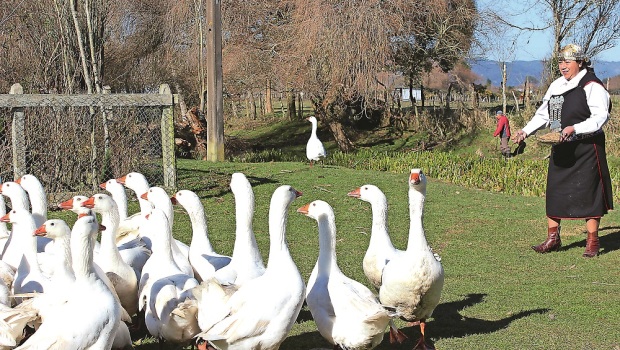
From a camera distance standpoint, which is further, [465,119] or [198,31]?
[465,119]

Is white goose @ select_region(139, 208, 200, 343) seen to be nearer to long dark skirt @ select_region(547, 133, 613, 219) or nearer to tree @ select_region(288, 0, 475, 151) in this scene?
long dark skirt @ select_region(547, 133, 613, 219)

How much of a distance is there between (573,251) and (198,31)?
18728mm

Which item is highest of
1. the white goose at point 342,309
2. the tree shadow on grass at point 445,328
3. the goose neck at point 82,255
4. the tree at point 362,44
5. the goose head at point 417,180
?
the tree at point 362,44

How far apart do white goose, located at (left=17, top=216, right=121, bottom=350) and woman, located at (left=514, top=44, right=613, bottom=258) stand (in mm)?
5203

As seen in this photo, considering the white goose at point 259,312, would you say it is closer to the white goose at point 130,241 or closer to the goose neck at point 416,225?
the goose neck at point 416,225

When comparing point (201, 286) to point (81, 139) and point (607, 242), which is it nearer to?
point (607, 242)

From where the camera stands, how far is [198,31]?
2583 centimetres

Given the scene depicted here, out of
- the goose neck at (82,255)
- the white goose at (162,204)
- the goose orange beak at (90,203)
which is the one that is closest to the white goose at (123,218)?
the white goose at (162,204)

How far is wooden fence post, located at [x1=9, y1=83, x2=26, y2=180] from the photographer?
425 inches

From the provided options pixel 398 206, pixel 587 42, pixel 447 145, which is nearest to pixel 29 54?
pixel 398 206

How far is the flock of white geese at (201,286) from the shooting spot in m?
5.05

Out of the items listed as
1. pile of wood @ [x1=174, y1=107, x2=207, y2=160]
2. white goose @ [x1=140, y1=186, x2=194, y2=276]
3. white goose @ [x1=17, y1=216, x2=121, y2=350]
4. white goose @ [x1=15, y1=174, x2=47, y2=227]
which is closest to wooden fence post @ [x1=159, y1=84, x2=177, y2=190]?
white goose @ [x1=15, y1=174, x2=47, y2=227]

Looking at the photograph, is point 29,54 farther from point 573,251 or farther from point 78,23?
point 573,251

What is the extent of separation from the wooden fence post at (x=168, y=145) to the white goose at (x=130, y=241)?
378 centimetres
